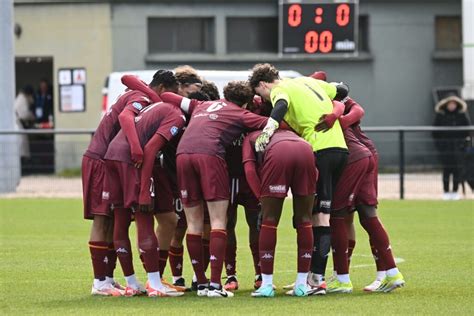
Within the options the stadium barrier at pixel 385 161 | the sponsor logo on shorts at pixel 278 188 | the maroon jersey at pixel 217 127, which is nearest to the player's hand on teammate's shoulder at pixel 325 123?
the maroon jersey at pixel 217 127

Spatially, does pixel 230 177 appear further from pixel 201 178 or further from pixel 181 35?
pixel 181 35

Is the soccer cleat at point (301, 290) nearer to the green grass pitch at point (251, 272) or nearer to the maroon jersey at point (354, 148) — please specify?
the green grass pitch at point (251, 272)

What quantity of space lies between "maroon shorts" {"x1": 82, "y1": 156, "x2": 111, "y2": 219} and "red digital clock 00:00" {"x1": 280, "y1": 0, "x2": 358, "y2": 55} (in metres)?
17.8

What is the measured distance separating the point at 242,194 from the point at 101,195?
1279mm

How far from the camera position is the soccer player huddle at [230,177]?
11.3 meters

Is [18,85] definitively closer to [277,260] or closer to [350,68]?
[350,68]

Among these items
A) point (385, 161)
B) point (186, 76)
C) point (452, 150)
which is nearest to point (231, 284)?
point (186, 76)

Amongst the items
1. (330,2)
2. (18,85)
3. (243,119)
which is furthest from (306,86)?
(18,85)

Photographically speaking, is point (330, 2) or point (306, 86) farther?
point (330, 2)

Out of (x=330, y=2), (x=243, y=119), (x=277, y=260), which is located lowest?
(x=277, y=260)

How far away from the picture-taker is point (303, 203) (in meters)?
11.3

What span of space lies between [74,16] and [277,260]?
62.7ft

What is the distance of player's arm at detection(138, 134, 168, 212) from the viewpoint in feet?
37.2

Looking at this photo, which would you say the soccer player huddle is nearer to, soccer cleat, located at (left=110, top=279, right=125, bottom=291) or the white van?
soccer cleat, located at (left=110, top=279, right=125, bottom=291)
